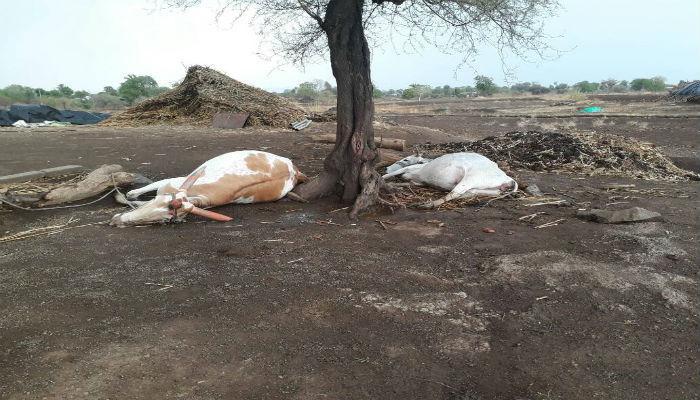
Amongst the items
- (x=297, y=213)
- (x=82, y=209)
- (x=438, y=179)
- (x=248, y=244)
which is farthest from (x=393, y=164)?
(x=82, y=209)

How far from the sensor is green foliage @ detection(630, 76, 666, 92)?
5764 centimetres

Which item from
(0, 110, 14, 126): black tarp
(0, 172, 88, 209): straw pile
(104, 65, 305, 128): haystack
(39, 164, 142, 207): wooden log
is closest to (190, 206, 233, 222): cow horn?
(39, 164, 142, 207): wooden log

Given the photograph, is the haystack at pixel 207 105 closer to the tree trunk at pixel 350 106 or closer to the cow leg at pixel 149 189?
the tree trunk at pixel 350 106

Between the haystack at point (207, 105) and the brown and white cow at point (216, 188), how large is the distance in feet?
29.6

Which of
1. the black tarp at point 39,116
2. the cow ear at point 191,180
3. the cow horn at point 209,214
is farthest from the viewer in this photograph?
the black tarp at point 39,116

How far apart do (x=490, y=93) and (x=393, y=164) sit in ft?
198

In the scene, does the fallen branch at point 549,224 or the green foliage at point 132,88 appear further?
the green foliage at point 132,88

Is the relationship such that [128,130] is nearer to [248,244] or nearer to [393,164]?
[393,164]

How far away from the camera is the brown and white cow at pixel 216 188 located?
15.7 feet

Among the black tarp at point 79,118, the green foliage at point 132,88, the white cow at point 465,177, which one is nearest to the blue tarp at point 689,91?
the white cow at point 465,177

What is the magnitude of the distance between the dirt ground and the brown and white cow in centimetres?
19

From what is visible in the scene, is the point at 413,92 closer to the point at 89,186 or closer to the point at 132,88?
the point at 132,88

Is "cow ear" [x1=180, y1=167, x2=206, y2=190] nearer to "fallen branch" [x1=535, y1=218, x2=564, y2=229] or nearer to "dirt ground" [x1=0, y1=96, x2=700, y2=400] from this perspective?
"dirt ground" [x1=0, y1=96, x2=700, y2=400]

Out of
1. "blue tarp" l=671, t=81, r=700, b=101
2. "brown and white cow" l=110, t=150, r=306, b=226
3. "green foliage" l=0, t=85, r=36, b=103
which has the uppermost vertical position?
"green foliage" l=0, t=85, r=36, b=103
